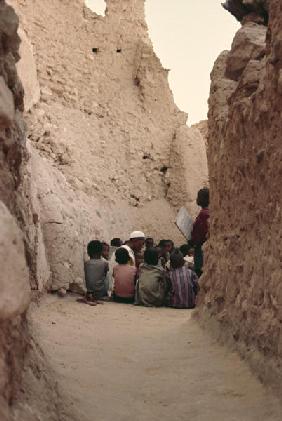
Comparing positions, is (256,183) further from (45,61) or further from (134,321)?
(45,61)

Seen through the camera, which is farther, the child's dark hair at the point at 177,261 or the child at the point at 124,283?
the child at the point at 124,283

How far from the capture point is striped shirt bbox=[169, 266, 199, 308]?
5641 millimetres

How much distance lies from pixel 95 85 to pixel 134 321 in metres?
6.12

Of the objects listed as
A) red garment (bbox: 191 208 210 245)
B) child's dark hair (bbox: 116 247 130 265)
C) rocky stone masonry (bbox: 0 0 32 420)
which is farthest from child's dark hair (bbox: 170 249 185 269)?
rocky stone masonry (bbox: 0 0 32 420)

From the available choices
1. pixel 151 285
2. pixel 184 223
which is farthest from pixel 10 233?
pixel 184 223

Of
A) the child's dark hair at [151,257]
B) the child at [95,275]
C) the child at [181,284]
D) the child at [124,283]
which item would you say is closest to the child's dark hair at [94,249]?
the child at [95,275]

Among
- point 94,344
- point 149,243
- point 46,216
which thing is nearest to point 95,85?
point 149,243

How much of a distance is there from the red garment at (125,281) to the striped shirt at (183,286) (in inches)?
18.6

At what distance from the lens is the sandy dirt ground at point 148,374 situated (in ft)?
7.14

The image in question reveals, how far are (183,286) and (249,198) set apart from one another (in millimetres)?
2762

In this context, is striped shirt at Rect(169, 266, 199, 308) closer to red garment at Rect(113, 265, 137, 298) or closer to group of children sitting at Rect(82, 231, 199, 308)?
group of children sitting at Rect(82, 231, 199, 308)

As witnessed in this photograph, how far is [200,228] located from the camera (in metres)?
6.02

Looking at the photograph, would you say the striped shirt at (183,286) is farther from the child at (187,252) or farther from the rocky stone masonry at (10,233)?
the rocky stone masonry at (10,233)

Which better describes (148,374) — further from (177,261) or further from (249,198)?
(177,261)
